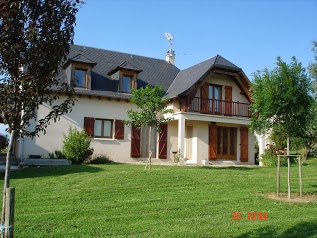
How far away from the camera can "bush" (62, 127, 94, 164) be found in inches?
680

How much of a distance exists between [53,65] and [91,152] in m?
13.6

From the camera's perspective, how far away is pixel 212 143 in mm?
21719

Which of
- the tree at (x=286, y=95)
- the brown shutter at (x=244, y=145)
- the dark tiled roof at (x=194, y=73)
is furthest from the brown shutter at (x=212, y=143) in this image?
the tree at (x=286, y=95)

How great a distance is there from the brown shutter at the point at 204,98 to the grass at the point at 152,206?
9.07m

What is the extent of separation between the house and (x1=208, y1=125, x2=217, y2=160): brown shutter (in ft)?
0.08

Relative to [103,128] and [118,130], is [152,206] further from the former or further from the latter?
[103,128]

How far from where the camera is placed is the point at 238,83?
2273 cm

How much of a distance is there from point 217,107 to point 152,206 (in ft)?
47.3

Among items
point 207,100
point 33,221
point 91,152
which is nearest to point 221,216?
point 33,221

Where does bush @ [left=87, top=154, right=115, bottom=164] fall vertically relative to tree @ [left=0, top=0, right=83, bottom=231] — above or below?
below

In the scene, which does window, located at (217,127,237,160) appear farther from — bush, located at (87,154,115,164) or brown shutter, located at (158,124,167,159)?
bush, located at (87,154,115,164)

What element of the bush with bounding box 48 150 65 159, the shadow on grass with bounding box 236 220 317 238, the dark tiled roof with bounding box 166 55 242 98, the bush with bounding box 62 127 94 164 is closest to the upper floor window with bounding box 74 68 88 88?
the bush with bounding box 62 127 94 164

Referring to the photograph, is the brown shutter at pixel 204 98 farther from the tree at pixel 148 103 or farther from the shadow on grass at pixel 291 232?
the shadow on grass at pixel 291 232

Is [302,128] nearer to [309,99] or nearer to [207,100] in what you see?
[309,99]
